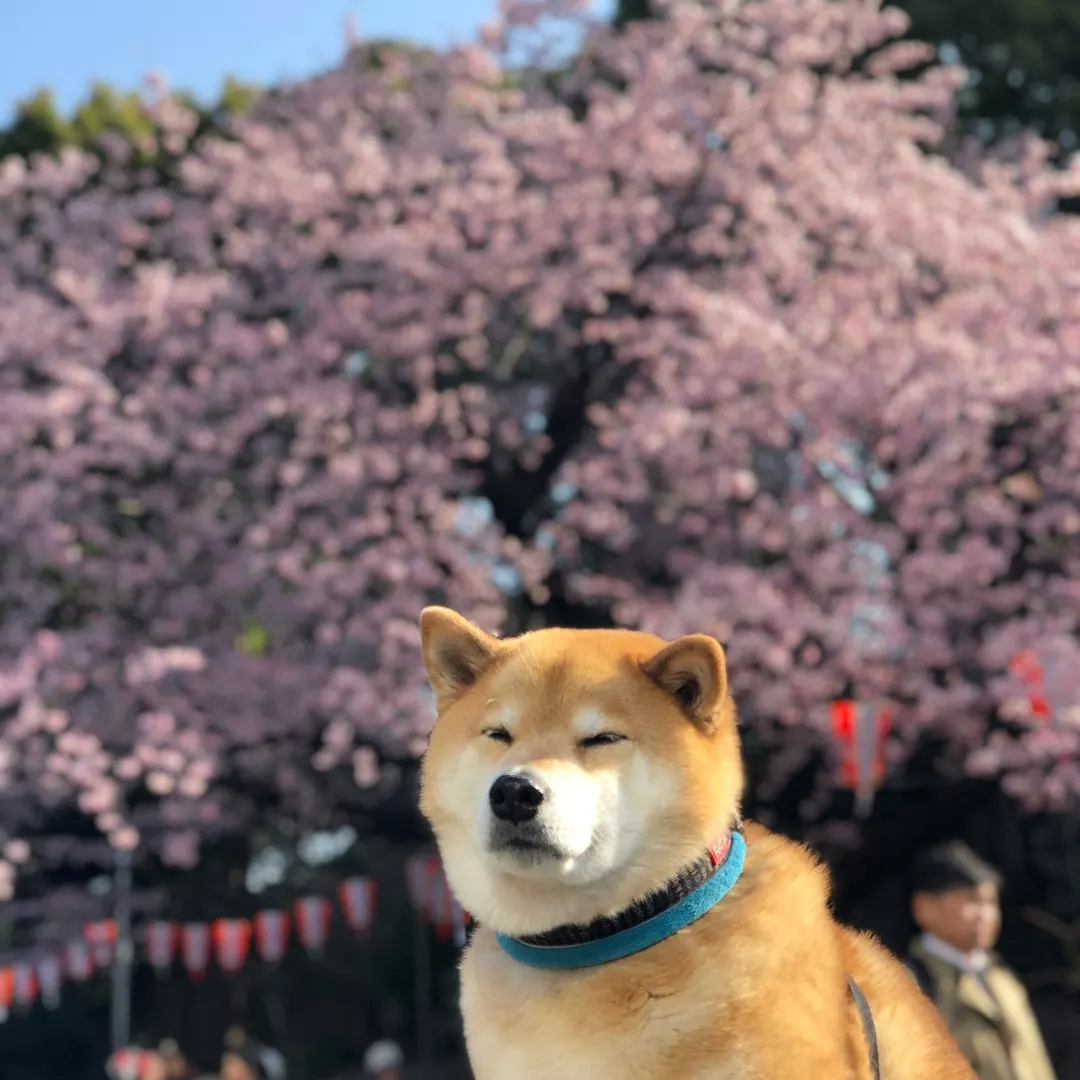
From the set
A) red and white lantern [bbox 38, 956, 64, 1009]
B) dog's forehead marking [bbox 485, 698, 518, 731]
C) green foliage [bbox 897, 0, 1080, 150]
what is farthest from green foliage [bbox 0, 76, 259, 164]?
dog's forehead marking [bbox 485, 698, 518, 731]

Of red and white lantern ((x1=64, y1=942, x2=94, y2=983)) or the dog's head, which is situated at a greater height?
the dog's head

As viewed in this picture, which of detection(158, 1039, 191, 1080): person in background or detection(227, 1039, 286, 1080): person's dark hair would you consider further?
detection(227, 1039, 286, 1080): person's dark hair

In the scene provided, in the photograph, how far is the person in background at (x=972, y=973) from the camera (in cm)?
407

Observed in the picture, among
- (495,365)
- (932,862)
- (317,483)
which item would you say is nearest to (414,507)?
(317,483)

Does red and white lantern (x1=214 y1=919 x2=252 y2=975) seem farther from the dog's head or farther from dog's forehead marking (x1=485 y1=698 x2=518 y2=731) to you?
dog's forehead marking (x1=485 y1=698 x2=518 y2=731)

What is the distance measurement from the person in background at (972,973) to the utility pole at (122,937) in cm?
1086

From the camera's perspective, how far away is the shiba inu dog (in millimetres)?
2227

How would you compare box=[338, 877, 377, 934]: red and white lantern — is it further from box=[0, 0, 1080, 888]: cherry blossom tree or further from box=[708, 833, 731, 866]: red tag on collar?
box=[708, 833, 731, 866]: red tag on collar

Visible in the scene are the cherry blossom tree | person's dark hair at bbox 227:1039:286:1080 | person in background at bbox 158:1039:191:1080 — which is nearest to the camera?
the cherry blossom tree

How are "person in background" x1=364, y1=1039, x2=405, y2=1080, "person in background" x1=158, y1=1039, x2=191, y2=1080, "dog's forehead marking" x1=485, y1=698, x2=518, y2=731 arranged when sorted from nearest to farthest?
"dog's forehead marking" x1=485, y1=698, x2=518, y2=731 → "person in background" x1=364, y1=1039, x2=405, y2=1080 → "person in background" x1=158, y1=1039, x2=191, y2=1080

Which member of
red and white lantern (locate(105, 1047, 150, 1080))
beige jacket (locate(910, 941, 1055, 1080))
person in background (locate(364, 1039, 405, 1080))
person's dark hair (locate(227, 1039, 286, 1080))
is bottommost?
person's dark hair (locate(227, 1039, 286, 1080))

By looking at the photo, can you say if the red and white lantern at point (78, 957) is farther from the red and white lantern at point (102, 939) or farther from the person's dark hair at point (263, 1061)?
the person's dark hair at point (263, 1061)

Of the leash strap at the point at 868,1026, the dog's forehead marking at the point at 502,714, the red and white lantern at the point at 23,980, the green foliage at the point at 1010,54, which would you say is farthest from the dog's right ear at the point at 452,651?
the green foliage at the point at 1010,54

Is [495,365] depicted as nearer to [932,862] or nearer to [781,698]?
[781,698]
